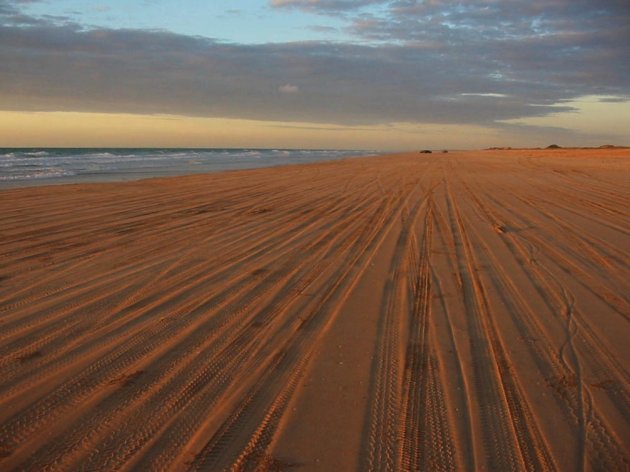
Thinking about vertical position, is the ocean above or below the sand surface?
above

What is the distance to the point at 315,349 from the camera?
3822 millimetres

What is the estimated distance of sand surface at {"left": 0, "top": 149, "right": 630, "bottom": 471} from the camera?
2660mm

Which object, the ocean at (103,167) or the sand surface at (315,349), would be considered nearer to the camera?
the sand surface at (315,349)

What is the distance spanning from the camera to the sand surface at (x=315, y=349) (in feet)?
8.73

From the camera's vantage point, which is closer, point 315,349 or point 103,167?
point 315,349

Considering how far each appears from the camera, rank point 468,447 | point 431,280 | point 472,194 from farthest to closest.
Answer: point 472,194, point 431,280, point 468,447

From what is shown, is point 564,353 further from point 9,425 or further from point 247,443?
point 9,425

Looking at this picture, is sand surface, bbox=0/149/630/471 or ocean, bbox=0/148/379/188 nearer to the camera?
sand surface, bbox=0/149/630/471

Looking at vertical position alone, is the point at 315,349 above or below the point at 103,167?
below

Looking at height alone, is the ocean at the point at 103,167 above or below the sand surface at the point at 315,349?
above

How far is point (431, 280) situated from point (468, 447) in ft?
9.86

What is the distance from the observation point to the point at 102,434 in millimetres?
2729

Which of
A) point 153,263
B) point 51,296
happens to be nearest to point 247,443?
point 51,296

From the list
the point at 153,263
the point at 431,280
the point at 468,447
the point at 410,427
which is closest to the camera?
the point at 468,447
